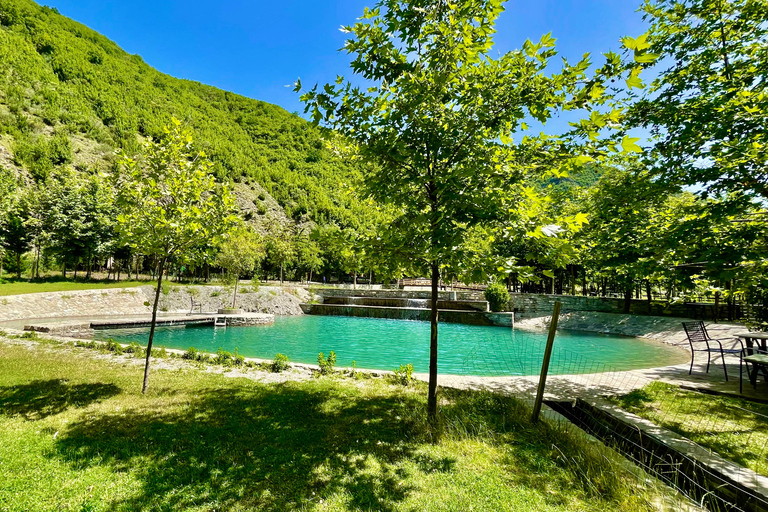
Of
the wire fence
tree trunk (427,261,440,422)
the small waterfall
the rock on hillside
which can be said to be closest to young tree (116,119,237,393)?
tree trunk (427,261,440,422)

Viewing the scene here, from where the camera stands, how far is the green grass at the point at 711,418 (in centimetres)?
389

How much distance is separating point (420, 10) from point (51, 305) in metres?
26.0

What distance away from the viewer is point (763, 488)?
9.37ft

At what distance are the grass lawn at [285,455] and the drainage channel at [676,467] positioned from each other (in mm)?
538

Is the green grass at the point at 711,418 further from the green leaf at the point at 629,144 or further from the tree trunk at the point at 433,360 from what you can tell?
the green leaf at the point at 629,144

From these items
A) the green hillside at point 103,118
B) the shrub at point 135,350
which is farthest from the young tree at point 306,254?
the shrub at point 135,350

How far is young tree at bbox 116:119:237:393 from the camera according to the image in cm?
560

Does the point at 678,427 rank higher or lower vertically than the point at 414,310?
higher

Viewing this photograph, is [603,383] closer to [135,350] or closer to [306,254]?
[135,350]

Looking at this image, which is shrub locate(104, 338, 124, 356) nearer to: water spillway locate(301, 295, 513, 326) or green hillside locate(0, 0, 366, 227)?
water spillway locate(301, 295, 513, 326)

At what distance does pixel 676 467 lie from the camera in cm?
344

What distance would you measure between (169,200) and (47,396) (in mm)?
3919

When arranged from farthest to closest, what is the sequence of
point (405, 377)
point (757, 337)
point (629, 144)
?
point (405, 377) < point (757, 337) < point (629, 144)

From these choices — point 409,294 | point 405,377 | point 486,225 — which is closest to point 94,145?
point 409,294
